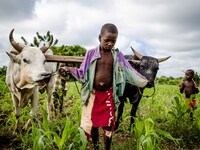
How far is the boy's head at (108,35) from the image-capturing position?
120 inches

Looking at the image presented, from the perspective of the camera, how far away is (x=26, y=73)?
158 inches

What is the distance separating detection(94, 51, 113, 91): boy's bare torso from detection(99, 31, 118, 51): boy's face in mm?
154

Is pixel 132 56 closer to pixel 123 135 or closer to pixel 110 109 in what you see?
pixel 123 135

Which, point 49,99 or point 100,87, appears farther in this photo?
point 49,99

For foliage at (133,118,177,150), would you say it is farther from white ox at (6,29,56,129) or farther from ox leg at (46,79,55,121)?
ox leg at (46,79,55,121)

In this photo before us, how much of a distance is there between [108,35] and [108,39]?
49mm

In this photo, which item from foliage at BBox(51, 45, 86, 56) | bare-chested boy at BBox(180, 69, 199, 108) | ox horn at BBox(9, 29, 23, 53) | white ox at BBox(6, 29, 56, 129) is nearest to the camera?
white ox at BBox(6, 29, 56, 129)

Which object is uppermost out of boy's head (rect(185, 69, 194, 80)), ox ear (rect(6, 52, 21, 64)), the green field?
ox ear (rect(6, 52, 21, 64))

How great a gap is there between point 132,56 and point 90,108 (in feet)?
6.47

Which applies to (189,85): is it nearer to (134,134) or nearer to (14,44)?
(134,134)

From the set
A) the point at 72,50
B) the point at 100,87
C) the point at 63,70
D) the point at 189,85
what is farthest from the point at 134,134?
the point at 72,50

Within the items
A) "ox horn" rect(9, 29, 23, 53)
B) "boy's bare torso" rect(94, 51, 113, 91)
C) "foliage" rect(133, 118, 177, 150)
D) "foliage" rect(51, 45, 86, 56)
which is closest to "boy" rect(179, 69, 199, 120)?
"foliage" rect(133, 118, 177, 150)

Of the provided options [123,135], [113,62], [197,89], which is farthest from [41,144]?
[197,89]

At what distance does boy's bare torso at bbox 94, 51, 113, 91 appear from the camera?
3.27 m
